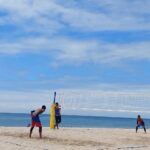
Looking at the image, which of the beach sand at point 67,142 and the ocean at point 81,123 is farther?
the ocean at point 81,123

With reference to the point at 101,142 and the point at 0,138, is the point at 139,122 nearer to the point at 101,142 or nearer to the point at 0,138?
the point at 101,142

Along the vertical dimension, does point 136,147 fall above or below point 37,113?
below

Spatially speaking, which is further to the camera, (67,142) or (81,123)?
(81,123)

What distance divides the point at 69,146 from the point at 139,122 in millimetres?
8310

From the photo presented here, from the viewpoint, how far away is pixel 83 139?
53.6 feet

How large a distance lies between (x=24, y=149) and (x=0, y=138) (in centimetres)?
263

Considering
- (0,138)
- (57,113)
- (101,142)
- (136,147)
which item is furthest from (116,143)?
(57,113)

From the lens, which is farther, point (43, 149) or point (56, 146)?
point (56, 146)

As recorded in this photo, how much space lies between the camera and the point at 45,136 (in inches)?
656

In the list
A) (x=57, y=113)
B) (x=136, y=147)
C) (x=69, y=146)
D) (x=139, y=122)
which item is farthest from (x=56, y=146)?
(x=139, y=122)

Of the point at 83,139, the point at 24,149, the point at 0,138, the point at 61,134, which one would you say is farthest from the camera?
the point at 61,134

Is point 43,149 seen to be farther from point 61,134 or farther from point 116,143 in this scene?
point 61,134

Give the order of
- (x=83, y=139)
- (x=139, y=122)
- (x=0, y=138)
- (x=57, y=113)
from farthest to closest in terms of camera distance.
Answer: (x=139, y=122), (x=57, y=113), (x=83, y=139), (x=0, y=138)

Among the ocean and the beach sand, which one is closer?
the beach sand
